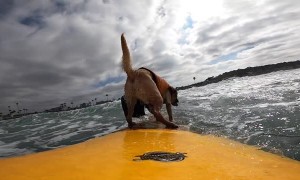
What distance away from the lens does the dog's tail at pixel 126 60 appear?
603 cm

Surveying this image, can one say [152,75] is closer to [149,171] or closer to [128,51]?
[128,51]

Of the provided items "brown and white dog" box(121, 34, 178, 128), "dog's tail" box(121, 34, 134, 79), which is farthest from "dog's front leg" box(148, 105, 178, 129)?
"dog's tail" box(121, 34, 134, 79)

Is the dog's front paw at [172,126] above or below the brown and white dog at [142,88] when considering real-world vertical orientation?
below

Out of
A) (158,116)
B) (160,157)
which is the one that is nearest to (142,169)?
(160,157)

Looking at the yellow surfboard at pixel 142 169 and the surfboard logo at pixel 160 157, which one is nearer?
the yellow surfboard at pixel 142 169

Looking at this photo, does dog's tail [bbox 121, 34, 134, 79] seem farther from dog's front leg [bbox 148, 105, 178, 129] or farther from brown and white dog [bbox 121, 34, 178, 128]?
dog's front leg [bbox 148, 105, 178, 129]

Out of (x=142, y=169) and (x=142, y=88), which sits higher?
(x=142, y=88)

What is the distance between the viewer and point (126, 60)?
612cm

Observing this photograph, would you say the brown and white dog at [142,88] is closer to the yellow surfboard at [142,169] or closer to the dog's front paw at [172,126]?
the dog's front paw at [172,126]

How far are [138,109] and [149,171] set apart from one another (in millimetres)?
5675

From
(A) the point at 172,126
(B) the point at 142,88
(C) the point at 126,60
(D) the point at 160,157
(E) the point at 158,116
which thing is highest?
(C) the point at 126,60

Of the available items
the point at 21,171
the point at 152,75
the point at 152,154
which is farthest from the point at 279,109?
the point at 21,171

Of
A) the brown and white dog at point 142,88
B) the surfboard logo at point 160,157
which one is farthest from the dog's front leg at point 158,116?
the surfboard logo at point 160,157

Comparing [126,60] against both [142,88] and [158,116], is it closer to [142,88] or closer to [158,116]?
[142,88]
